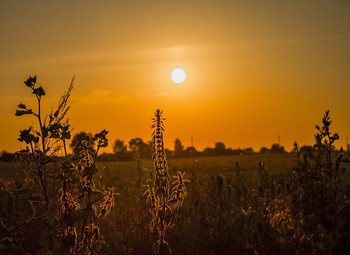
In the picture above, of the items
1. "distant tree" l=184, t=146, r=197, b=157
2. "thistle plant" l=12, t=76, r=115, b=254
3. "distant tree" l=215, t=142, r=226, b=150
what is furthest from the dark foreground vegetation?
"distant tree" l=215, t=142, r=226, b=150

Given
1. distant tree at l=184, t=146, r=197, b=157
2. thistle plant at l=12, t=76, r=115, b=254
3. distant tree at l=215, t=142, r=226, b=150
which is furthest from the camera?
distant tree at l=215, t=142, r=226, b=150

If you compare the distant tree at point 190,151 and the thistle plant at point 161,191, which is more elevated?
the distant tree at point 190,151

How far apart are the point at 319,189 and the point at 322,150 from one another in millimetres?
786

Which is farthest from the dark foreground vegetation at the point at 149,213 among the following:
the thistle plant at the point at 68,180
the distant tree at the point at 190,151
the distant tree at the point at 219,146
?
the distant tree at the point at 219,146

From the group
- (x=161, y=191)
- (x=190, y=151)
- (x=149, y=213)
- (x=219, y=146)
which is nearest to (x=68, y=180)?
(x=161, y=191)

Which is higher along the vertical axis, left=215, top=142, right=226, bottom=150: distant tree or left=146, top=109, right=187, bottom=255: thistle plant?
left=215, top=142, right=226, bottom=150: distant tree

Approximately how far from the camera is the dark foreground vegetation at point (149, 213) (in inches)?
130

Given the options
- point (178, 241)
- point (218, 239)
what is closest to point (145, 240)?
point (178, 241)

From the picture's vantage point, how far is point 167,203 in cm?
354

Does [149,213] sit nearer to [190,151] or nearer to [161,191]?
[161,191]

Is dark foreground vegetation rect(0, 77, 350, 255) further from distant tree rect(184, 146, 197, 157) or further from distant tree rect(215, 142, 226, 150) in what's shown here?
distant tree rect(215, 142, 226, 150)

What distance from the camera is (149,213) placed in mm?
6730

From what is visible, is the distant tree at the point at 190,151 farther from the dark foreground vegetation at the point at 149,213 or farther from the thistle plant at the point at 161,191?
the thistle plant at the point at 161,191

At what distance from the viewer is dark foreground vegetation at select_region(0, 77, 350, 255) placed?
331 centimetres
